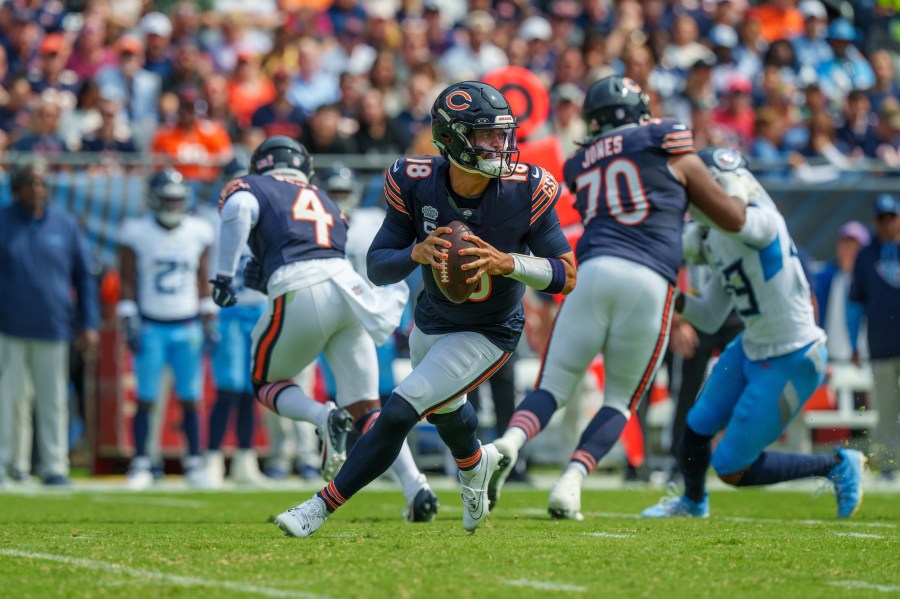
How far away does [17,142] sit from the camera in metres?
11.6

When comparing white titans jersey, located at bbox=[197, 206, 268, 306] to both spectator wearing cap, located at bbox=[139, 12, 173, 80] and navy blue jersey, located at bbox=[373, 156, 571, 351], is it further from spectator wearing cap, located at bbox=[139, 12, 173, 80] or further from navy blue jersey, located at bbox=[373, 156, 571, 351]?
navy blue jersey, located at bbox=[373, 156, 571, 351]

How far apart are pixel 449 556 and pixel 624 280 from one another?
7.62ft

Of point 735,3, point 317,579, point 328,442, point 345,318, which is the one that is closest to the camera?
point 317,579

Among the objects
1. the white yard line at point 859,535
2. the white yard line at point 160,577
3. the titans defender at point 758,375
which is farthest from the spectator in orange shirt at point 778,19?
the white yard line at point 160,577

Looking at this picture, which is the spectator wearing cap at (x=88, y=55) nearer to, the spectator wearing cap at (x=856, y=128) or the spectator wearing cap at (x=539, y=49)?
the spectator wearing cap at (x=539, y=49)

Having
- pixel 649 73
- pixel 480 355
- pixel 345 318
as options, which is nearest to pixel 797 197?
pixel 649 73

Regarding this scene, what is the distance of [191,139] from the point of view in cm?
1199

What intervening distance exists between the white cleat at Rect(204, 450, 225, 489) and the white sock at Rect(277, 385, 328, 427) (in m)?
3.36

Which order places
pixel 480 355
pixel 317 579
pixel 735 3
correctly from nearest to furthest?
pixel 317 579
pixel 480 355
pixel 735 3

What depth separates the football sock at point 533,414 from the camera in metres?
6.58

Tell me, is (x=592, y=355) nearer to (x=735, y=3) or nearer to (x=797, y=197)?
(x=797, y=197)

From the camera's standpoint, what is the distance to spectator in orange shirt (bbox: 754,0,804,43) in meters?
17.1

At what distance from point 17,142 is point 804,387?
750cm

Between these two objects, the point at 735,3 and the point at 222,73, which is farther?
the point at 735,3
